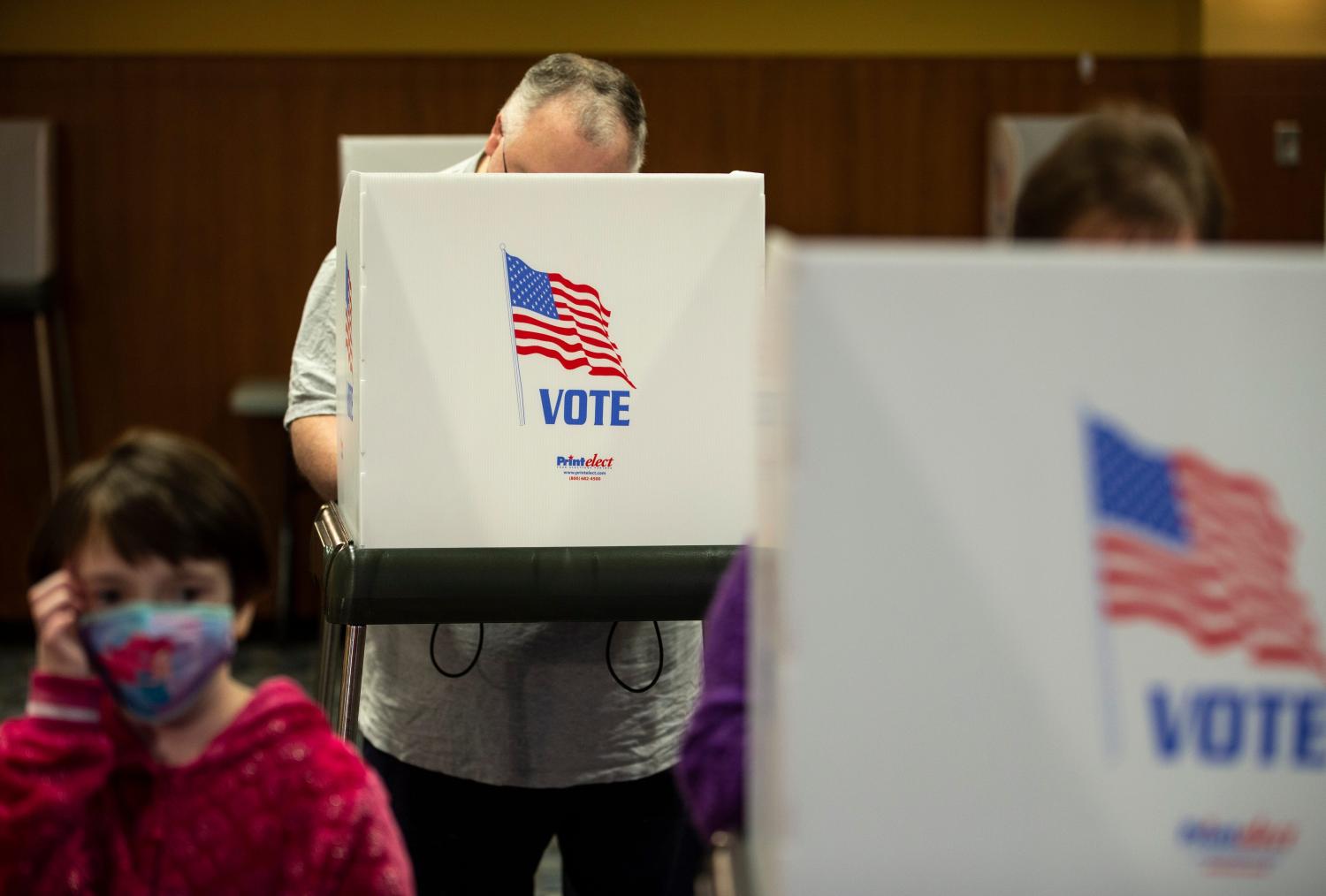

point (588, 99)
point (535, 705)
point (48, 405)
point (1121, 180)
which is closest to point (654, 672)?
point (535, 705)

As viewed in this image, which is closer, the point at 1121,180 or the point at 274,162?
the point at 1121,180

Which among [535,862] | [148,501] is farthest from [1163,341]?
[535,862]

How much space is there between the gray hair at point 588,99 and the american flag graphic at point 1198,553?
1.15 m

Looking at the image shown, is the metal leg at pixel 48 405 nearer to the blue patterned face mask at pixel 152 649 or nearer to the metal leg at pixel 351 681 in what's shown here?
the metal leg at pixel 351 681

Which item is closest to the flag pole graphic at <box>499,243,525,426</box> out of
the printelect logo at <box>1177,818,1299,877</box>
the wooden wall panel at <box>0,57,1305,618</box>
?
the printelect logo at <box>1177,818,1299,877</box>

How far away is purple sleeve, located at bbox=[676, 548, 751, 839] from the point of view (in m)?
0.90

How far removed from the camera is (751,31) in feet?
15.6

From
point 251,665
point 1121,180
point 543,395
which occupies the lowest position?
point 251,665

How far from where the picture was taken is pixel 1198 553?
2.48ft

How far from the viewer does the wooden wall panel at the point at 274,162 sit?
15.5 feet

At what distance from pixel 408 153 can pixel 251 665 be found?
6.51 ft

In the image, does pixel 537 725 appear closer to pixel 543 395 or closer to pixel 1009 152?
pixel 543 395

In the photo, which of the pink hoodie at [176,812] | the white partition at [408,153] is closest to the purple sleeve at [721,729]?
the pink hoodie at [176,812]

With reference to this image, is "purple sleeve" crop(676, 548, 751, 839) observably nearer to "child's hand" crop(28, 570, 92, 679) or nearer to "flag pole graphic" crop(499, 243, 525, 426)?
"child's hand" crop(28, 570, 92, 679)
